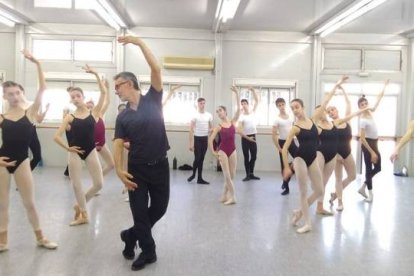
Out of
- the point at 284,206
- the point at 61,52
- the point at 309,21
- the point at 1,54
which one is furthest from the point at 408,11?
the point at 1,54

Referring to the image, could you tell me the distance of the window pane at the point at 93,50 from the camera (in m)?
9.52

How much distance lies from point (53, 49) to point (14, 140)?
277 inches

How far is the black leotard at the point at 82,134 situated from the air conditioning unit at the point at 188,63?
5445mm

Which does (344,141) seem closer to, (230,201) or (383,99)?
(230,201)

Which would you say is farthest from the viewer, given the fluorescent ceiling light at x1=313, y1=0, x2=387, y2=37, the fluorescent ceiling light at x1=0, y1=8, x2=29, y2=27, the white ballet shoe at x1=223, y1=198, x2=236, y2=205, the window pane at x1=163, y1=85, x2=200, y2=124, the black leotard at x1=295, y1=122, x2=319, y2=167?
the window pane at x1=163, y1=85, x2=200, y2=124

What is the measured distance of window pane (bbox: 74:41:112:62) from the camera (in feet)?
31.2

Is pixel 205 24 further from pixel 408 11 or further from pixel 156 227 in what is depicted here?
pixel 156 227

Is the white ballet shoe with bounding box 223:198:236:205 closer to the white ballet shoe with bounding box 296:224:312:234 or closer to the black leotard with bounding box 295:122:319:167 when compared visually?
the white ballet shoe with bounding box 296:224:312:234

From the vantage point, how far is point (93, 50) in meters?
9.55

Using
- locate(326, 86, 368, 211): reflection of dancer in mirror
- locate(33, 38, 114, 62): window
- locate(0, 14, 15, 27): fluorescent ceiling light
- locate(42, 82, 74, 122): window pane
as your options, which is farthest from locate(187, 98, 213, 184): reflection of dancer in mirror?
locate(0, 14, 15, 27): fluorescent ceiling light

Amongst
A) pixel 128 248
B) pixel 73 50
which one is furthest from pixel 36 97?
pixel 73 50

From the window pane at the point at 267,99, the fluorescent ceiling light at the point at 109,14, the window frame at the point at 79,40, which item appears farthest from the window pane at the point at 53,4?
the window pane at the point at 267,99

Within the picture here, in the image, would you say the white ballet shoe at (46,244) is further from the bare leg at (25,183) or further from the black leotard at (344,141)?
the black leotard at (344,141)

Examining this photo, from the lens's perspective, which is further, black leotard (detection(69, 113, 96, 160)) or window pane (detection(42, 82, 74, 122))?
window pane (detection(42, 82, 74, 122))
